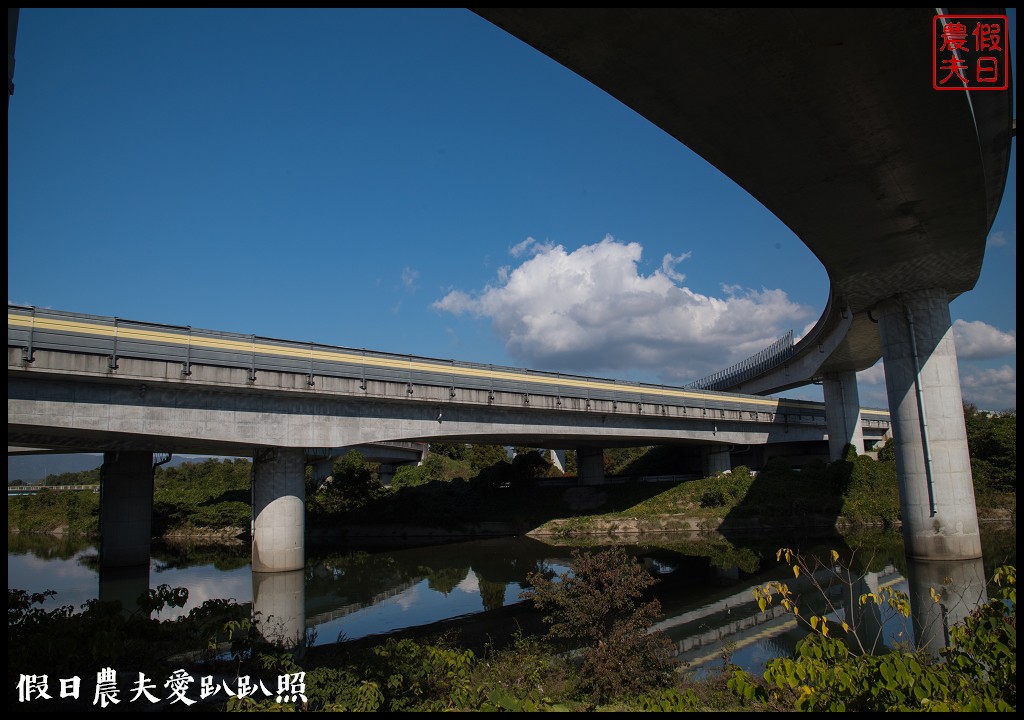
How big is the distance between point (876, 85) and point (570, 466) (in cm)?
5437

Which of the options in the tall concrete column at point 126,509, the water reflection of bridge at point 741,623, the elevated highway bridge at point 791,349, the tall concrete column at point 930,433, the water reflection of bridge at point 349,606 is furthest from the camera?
the tall concrete column at point 126,509

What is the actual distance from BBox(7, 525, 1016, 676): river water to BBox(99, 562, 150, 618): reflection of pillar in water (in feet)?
0.29

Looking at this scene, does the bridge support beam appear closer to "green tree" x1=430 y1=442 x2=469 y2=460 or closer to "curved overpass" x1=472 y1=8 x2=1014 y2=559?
"curved overpass" x1=472 y1=8 x2=1014 y2=559

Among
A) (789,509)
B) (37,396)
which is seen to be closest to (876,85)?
(37,396)

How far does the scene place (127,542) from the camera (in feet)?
94.6

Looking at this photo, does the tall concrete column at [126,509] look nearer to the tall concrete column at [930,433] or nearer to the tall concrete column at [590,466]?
the tall concrete column at [590,466]

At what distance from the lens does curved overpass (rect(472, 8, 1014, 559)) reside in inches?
349

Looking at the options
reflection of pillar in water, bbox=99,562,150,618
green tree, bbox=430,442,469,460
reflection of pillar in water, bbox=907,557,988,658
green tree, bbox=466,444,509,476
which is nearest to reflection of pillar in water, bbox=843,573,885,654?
reflection of pillar in water, bbox=907,557,988,658

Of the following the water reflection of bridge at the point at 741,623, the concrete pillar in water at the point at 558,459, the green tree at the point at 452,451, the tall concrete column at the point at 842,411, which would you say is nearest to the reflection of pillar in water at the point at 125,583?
the water reflection of bridge at the point at 741,623

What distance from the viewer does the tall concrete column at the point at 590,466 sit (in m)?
46.4

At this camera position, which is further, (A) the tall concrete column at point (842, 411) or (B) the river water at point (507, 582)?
(A) the tall concrete column at point (842, 411)

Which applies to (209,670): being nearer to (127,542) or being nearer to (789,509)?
(127,542)

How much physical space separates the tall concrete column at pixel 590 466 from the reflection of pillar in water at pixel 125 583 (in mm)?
28310

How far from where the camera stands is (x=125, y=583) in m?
25.4
